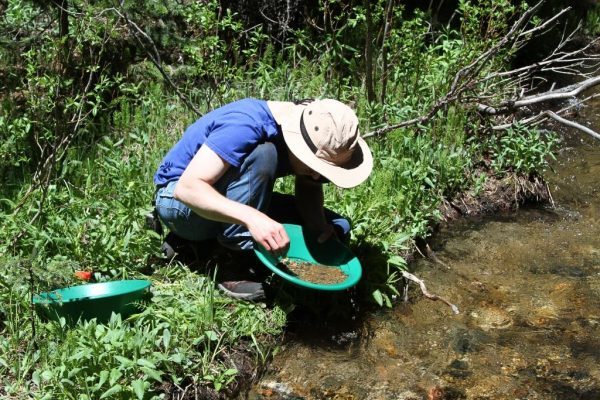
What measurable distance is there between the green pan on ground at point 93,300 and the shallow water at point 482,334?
2.00ft

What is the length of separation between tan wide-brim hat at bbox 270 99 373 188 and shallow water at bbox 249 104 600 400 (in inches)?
31.8

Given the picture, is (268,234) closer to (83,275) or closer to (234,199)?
(234,199)

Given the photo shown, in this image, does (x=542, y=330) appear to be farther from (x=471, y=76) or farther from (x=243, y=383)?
(x=471, y=76)

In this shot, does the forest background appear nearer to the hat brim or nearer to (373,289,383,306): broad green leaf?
(373,289,383,306): broad green leaf

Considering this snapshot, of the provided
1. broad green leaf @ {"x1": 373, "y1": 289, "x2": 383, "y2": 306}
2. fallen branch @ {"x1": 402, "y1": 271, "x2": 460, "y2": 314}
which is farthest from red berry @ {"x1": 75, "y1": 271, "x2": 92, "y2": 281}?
fallen branch @ {"x1": 402, "y1": 271, "x2": 460, "y2": 314}

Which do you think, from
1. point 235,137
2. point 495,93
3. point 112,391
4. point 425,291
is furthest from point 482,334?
point 495,93

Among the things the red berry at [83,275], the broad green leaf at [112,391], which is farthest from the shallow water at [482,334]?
the red berry at [83,275]

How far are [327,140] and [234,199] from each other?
1.56 feet

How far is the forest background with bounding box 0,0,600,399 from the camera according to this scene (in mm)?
2645

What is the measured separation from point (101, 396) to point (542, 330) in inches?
78.3

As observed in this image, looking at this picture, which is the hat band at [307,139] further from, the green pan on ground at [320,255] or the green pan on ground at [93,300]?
the green pan on ground at [93,300]

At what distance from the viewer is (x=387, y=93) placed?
4961 millimetres

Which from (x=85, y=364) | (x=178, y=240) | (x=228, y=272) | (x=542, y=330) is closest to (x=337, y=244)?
(x=228, y=272)

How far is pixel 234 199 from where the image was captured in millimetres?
2881
